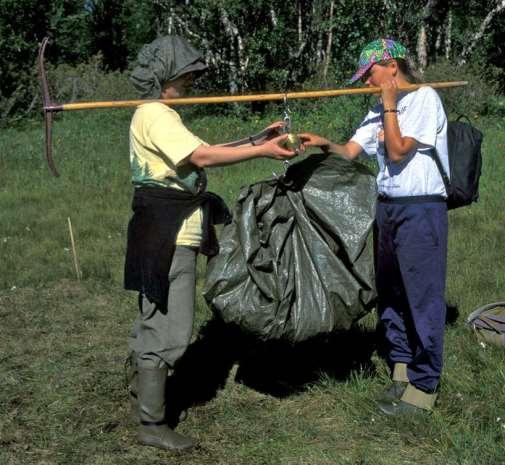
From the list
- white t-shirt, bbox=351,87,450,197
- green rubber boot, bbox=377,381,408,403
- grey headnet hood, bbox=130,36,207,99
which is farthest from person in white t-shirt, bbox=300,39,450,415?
grey headnet hood, bbox=130,36,207,99

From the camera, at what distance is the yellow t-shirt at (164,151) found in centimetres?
330

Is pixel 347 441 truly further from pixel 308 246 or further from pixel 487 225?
pixel 487 225

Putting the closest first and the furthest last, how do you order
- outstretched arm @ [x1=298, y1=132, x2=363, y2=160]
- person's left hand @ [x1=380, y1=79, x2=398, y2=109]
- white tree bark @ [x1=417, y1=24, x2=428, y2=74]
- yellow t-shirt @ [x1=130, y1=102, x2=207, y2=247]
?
yellow t-shirt @ [x1=130, y1=102, x2=207, y2=247]
person's left hand @ [x1=380, y1=79, x2=398, y2=109]
outstretched arm @ [x1=298, y1=132, x2=363, y2=160]
white tree bark @ [x1=417, y1=24, x2=428, y2=74]

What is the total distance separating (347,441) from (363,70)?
5.67 feet

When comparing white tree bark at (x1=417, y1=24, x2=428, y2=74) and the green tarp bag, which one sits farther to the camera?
white tree bark at (x1=417, y1=24, x2=428, y2=74)

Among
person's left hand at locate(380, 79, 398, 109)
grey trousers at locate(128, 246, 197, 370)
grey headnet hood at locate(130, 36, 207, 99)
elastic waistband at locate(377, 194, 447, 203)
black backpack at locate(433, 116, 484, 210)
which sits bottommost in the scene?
grey trousers at locate(128, 246, 197, 370)

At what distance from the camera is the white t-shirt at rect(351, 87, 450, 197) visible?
3.45 metres

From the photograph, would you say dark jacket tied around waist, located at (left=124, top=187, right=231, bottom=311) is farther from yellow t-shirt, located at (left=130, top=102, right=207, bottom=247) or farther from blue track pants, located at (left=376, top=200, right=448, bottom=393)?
blue track pants, located at (left=376, top=200, right=448, bottom=393)

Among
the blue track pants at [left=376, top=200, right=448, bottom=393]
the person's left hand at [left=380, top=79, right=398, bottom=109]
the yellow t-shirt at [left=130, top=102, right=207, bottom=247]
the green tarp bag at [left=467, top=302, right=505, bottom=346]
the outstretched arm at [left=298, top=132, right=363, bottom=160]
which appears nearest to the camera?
the yellow t-shirt at [left=130, top=102, right=207, bottom=247]

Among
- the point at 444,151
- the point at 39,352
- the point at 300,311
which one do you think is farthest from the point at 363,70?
the point at 39,352

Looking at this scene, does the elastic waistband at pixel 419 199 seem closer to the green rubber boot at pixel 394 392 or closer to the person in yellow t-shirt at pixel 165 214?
the person in yellow t-shirt at pixel 165 214

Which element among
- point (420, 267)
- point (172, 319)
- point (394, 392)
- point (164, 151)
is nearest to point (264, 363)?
point (394, 392)

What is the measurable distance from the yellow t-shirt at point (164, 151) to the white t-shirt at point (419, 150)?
89 cm

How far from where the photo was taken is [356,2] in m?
19.0
